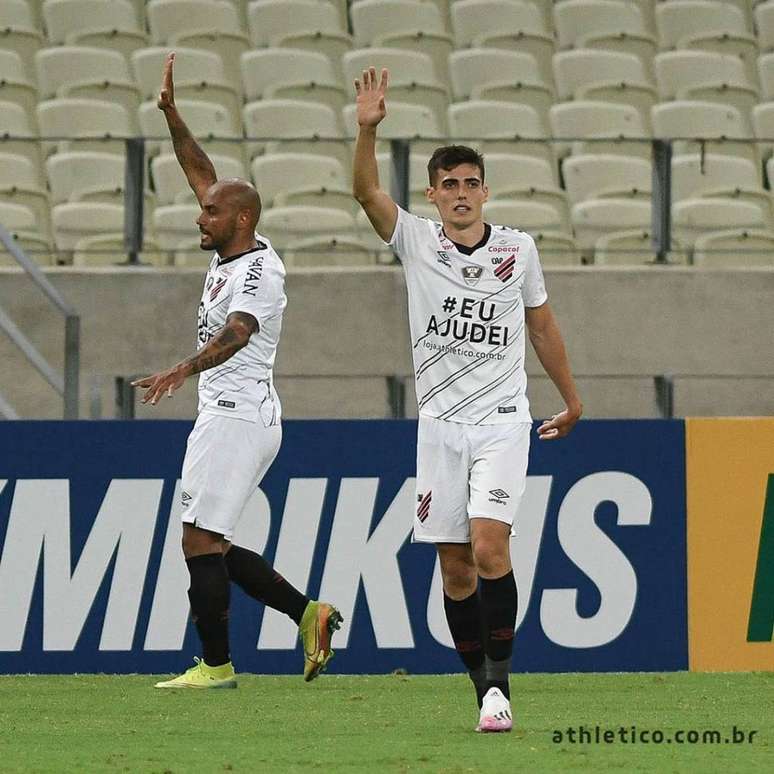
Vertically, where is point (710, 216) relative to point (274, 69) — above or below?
below

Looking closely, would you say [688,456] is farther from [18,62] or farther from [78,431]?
[18,62]

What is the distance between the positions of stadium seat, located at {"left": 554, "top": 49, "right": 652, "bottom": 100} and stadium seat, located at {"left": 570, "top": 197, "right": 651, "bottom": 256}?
2.81 metres

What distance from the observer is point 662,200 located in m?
12.0

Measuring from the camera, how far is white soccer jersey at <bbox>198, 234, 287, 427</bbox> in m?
7.55

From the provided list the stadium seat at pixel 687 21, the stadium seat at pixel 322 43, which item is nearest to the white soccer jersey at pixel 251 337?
the stadium seat at pixel 322 43

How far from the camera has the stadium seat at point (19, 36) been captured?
596 inches

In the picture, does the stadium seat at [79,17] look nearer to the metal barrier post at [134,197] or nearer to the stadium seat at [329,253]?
the metal barrier post at [134,197]

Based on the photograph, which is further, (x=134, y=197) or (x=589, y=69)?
(x=589, y=69)

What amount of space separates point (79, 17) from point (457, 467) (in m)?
10.00

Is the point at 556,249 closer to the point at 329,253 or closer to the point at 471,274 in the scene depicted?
the point at 329,253

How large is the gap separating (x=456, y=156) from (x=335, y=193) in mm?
6265

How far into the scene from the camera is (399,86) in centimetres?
1445

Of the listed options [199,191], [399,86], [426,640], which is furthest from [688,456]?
[399,86]

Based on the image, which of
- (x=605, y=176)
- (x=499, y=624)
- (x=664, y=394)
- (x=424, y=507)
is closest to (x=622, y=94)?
(x=605, y=176)
